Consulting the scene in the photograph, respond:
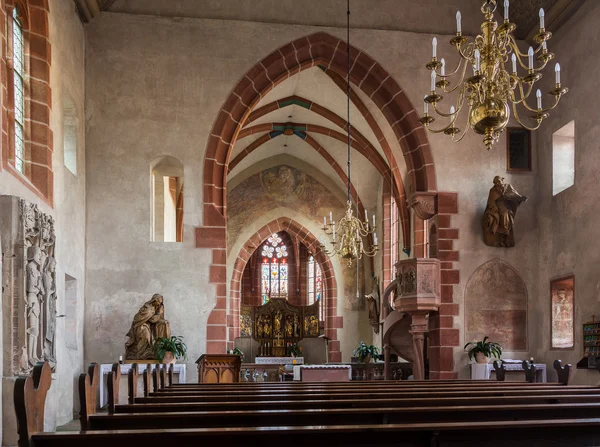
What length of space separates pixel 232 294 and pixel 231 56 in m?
13.7

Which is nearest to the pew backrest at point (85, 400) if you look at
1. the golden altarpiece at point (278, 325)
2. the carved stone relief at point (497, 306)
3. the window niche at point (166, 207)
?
the carved stone relief at point (497, 306)

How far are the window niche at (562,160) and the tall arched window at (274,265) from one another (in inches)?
736

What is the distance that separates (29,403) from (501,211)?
1182 centimetres

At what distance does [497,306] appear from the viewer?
46.2ft

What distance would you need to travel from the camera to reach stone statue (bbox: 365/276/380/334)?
22844mm

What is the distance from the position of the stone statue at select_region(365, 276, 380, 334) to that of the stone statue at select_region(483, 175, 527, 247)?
9.19 m

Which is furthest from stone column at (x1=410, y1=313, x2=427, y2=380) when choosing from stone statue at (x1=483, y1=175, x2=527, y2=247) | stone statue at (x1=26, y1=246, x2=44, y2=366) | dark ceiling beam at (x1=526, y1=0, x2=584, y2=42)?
stone statue at (x1=26, y1=246, x2=44, y2=366)

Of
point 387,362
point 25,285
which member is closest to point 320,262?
point 387,362

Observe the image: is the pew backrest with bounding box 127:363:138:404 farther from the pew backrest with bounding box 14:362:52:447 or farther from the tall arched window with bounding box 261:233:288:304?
the tall arched window with bounding box 261:233:288:304

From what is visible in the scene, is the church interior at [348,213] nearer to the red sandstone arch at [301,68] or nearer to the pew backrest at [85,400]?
the red sandstone arch at [301,68]

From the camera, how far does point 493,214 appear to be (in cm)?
1380

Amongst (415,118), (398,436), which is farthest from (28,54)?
(398,436)

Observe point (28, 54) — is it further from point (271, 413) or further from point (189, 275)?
point (271, 413)

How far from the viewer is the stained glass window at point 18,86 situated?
10.2 m
